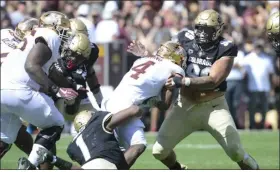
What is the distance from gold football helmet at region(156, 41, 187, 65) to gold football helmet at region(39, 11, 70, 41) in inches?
41.1

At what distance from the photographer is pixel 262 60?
1515 centimetres

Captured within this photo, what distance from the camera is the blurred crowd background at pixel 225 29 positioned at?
15141 mm

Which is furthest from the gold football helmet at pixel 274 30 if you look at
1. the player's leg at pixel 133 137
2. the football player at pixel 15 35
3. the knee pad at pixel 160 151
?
the football player at pixel 15 35

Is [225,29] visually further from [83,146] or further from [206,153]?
[83,146]

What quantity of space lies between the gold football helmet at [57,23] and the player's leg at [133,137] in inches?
49.1

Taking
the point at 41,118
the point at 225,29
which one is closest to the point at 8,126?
the point at 41,118

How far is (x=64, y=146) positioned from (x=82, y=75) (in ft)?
11.8

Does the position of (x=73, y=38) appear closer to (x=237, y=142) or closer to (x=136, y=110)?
(x=136, y=110)

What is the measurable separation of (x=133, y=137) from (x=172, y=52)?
930 mm

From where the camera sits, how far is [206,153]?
11547mm

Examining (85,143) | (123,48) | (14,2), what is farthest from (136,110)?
(14,2)

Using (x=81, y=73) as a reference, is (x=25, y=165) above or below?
below

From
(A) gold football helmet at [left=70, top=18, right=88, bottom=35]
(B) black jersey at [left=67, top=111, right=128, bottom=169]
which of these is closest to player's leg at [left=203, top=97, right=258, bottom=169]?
(B) black jersey at [left=67, top=111, right=128, bottom=169]

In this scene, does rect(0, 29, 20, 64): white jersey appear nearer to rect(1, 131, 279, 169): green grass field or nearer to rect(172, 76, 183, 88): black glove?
rect(1, 131, 279, 169): green grass field
